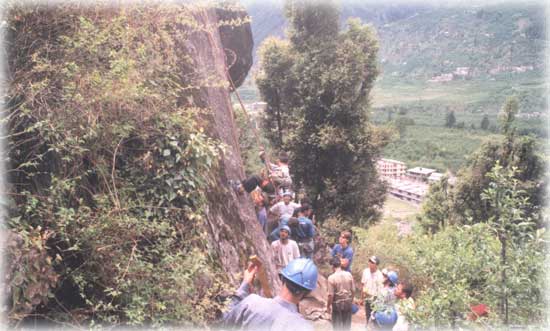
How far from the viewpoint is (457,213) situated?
853 inches

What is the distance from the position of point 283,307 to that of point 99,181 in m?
2.27

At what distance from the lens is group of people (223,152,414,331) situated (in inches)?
147

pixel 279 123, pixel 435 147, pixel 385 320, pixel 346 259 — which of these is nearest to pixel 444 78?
pixel 435 147

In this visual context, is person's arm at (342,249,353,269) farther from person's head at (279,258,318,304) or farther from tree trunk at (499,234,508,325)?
person's head at (279,258,318,304)

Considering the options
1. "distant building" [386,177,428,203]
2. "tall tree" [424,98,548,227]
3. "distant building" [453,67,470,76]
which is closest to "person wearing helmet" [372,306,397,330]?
"tall tree" [424,98,548,227]

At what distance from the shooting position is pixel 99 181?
452 cm

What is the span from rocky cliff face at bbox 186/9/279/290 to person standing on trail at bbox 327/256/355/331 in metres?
0.95

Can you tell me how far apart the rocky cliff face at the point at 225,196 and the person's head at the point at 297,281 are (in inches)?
76.9

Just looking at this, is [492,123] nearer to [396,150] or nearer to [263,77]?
[396,150]

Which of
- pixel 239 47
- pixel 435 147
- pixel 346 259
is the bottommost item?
pixel 435 147

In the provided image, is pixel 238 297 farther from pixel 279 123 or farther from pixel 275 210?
pixel 279 123

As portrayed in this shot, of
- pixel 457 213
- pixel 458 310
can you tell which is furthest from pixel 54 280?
pixel 457 213

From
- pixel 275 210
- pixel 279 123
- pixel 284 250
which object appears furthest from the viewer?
pixel 279 123

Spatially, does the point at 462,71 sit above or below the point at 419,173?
above
